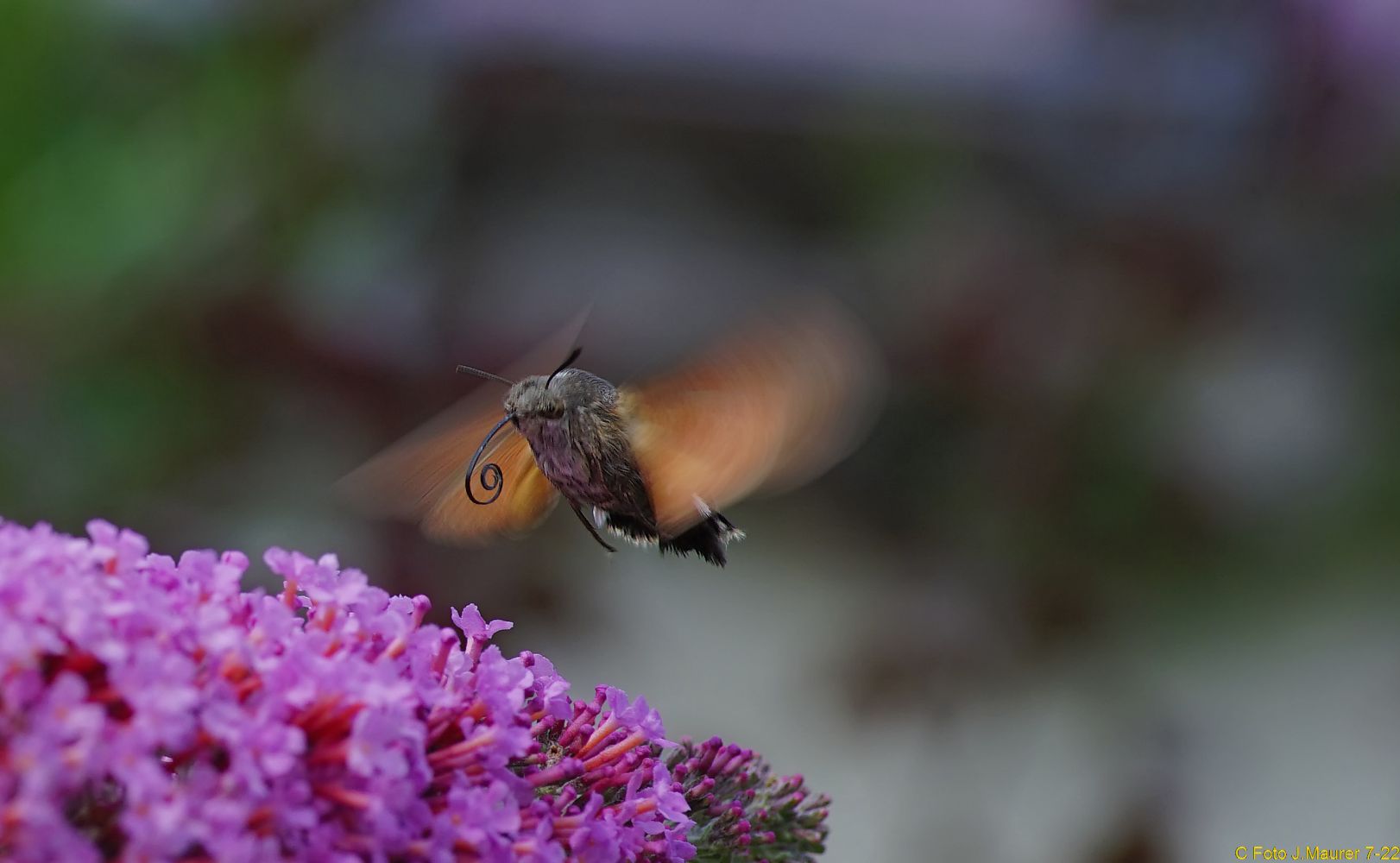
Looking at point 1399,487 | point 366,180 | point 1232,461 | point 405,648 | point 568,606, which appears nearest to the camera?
point 405,648

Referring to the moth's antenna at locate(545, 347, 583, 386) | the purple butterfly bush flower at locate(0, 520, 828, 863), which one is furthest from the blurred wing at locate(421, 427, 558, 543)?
the purple butterfly bush flower at locate(0, 520, 828, 863)

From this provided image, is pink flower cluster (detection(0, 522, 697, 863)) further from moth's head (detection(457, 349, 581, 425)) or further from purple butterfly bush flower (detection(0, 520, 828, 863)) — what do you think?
moth's head (detection(457, 349, 581, 425))

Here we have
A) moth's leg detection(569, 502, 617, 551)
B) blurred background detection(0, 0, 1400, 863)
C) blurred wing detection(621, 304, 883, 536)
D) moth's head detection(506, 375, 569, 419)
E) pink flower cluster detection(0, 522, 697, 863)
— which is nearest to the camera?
pink flower cluster detection(0, 522, 697, 863)

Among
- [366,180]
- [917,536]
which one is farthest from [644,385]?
[917,536]

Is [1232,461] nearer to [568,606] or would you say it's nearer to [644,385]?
[568,606]

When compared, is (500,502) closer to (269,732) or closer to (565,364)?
(565,364)
